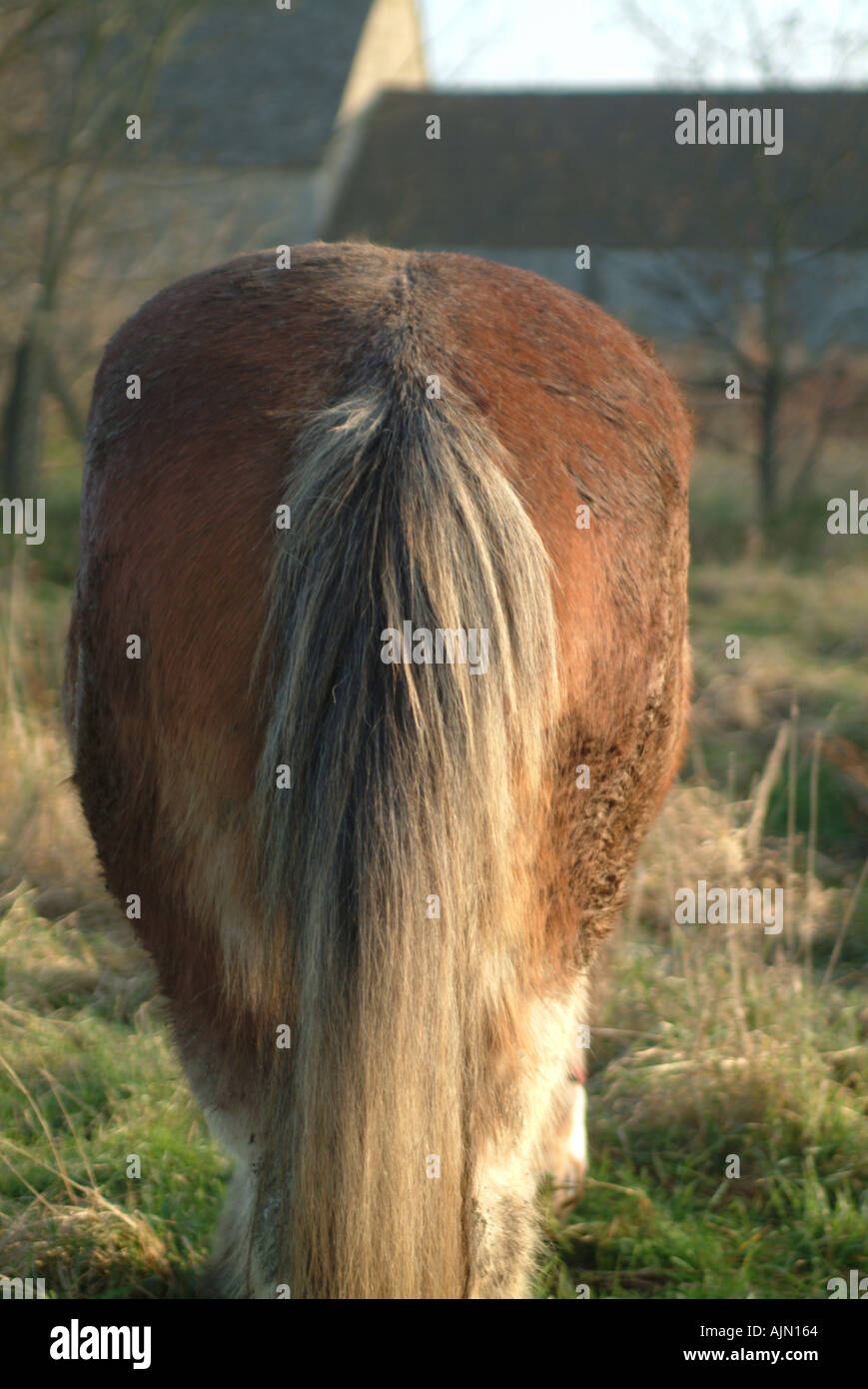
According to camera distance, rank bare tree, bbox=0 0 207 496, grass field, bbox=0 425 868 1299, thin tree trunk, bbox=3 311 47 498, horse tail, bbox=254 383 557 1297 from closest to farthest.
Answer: horse tail, bbox=254 383 557 1297 → grass field, bbox=0 425 868 1299 → bare tree, bbox=0 0 207 496 → thin tree trunk, bbox=3 311 47 498

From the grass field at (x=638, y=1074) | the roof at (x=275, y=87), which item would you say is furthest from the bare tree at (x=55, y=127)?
the roof at (x=275, y=87)

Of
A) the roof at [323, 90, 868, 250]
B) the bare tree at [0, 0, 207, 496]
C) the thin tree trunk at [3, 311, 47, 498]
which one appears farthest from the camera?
the roof at [323, 90, 868, 250]

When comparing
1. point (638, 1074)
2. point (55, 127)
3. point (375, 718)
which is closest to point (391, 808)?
point (375, 718)

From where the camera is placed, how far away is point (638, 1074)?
2.85m

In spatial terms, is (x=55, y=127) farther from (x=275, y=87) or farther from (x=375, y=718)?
(x=275, y=87)

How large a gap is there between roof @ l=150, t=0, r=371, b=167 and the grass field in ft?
52.3

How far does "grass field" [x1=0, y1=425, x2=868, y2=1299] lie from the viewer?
2.29 m

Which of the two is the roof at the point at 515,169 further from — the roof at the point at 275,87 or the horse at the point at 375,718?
the horse at the point at 375,718

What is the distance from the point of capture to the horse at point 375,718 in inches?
52.8

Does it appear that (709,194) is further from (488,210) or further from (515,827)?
(515,827)

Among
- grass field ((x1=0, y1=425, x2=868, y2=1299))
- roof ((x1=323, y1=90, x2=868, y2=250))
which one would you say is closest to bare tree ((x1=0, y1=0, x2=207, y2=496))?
grass field ((x1=0, y1=425, x2=868, y2=1299))

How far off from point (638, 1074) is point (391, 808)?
6.12 ft

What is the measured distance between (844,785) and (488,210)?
17.5 metres

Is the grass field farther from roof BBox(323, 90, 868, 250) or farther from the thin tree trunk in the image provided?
roof BBox(323, 90, 868, 250)
